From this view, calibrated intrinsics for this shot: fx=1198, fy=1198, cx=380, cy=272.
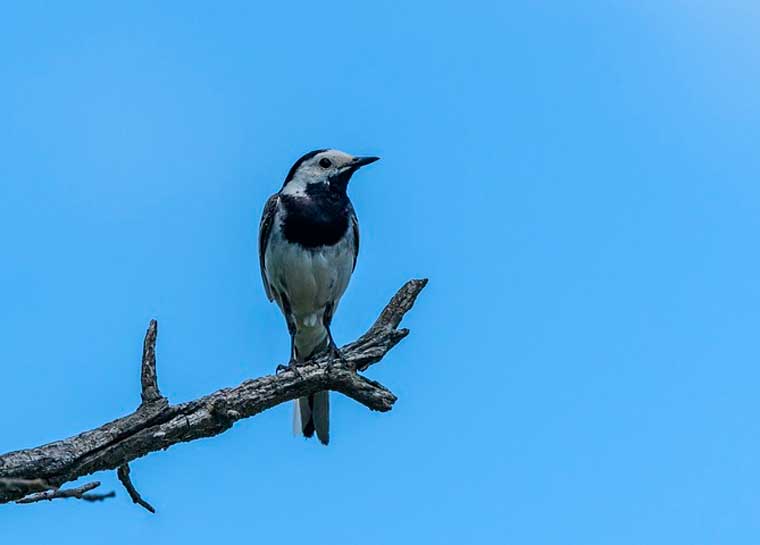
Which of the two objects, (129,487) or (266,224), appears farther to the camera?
(266,224)

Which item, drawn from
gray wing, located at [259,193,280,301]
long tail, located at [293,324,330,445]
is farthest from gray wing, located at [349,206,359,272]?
long tail, located at [293,324,330,445]

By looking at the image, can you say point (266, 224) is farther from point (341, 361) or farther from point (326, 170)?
point (341, 361)

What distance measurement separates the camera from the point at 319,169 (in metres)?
11.8

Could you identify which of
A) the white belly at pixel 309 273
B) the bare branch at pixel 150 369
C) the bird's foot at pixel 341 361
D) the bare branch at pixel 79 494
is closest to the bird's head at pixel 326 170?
the white belly at pixel 309 273

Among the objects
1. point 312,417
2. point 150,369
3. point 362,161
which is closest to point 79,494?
point 150,369

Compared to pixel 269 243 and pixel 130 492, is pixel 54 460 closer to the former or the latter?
pixel 130 492

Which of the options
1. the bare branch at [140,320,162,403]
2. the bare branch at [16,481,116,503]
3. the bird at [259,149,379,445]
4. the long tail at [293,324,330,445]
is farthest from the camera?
the bird at [259,149,379,445]

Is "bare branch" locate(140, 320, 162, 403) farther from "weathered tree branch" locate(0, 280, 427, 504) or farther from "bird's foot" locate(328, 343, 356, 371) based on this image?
"bird's foot" locate(328, 343, 356, 371)

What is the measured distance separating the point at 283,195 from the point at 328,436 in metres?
2.42

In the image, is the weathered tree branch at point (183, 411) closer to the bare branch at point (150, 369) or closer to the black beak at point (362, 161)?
the bare branch at point (150, 369)

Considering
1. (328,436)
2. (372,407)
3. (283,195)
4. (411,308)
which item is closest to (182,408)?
(372,407)

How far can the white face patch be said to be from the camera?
11.8 m

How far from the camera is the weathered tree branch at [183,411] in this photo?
7055 millimetres

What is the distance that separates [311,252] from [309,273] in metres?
0.21
